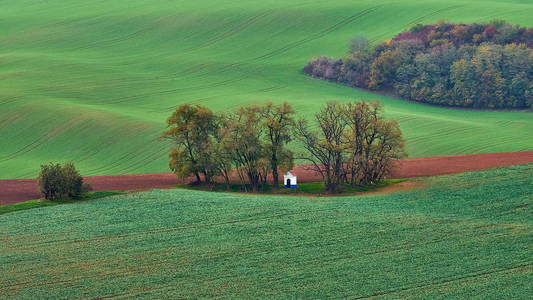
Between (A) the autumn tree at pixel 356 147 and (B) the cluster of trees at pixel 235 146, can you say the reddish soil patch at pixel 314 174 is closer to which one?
(A) the autumn tree at pixel 356 147

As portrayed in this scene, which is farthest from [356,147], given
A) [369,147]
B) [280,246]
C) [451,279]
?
[451,279]

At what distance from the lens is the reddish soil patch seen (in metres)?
67.7

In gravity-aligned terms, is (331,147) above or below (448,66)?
below

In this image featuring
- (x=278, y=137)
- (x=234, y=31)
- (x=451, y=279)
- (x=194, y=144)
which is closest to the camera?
(x=451, y=279)

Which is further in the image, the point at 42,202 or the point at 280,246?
the point at 42,202

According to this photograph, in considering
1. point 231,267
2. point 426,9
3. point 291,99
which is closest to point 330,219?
point 231,267

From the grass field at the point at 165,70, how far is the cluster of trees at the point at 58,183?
15.2 m

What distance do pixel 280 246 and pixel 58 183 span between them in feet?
80.8

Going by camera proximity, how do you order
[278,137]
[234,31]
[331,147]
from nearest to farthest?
[331,147], [278,137], [234,31]

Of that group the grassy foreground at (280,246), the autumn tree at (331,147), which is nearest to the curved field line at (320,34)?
the autumn tree at (331,147)

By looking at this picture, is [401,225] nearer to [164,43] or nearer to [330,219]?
[330,219]

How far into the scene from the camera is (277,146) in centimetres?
7144

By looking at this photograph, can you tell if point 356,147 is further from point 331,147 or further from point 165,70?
point 165,70

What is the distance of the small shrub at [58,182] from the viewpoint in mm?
61344
